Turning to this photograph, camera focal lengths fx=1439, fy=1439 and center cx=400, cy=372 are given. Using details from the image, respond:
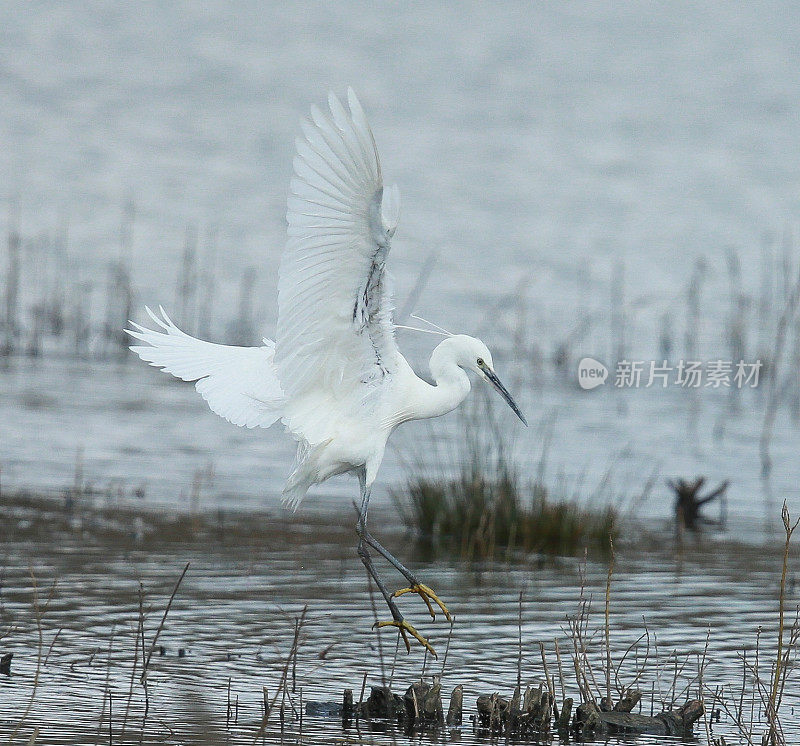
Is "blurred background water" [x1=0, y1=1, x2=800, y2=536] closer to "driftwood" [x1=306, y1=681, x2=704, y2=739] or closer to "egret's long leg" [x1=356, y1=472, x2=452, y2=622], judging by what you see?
"egret's long leg" [x1=356, y1=472, x2=452, y2=622]

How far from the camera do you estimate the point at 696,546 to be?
9.03 metres

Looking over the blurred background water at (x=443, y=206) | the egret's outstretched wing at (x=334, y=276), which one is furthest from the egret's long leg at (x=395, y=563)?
the blurred background water at (x=443, y=206)

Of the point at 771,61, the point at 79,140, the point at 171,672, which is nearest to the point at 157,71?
the point at 79,140

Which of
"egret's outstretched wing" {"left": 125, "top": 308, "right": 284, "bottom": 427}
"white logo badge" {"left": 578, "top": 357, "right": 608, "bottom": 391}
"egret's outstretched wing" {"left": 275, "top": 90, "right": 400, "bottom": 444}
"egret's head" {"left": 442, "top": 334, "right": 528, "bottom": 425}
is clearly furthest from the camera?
"white logo badge" {"left": 578, "top": 357, "right": 608, "bottom": 391}

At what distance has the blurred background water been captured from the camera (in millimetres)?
12953

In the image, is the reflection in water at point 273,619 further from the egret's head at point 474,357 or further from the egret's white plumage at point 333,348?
the egret's head at point 474,357

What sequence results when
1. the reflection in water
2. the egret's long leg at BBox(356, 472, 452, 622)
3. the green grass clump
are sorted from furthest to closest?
1. the green grass clump
2. the egret's long leg at BBox(356, 472, 452, 622)
3. the reflection in water

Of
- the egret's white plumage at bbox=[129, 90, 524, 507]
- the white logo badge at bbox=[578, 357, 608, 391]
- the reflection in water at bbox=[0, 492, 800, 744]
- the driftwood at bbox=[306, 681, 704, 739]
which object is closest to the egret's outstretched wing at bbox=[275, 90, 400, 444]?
the egret's white plumage at bbox=[129, 90, 524, 507]

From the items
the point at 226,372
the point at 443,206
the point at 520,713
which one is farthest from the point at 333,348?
the point at 443,206

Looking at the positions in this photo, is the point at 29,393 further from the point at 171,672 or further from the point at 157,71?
the point at 157,71

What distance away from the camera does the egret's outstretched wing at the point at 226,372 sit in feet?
22.3

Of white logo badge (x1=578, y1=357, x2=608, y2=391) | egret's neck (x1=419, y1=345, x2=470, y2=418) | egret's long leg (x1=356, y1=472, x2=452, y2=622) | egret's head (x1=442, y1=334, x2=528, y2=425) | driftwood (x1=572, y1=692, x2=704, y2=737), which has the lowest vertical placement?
driftwood (x1=572, y1=692, x2=704, y2=737)

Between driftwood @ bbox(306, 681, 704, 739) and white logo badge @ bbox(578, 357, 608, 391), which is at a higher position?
white logo badge @ bbox(578, 357, 608, 391)

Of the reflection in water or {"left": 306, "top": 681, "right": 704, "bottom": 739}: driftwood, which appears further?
the reflection in water
